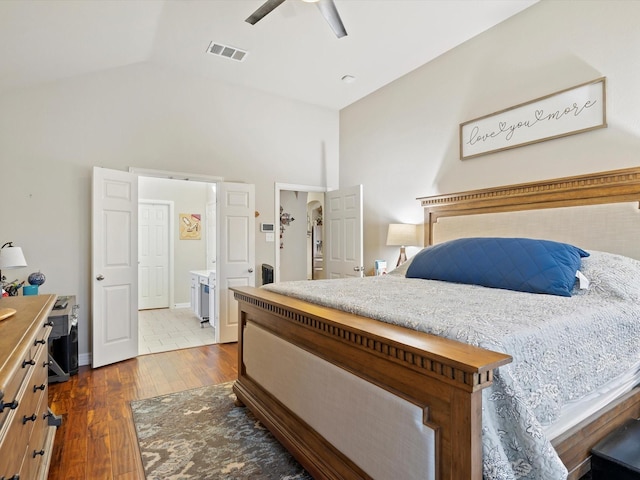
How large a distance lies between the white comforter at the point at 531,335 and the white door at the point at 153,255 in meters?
5.31

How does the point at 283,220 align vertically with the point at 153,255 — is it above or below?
above

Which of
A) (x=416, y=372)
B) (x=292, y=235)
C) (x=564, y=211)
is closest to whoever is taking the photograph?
(x=416, y=372)

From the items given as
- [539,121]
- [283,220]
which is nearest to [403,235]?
[539,121]

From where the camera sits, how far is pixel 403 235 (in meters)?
3.90

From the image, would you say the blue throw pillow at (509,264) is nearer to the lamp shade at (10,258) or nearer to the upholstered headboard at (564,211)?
the upholstered headboard at (564,211)

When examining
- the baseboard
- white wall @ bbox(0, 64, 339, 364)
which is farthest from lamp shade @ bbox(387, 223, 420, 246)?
the baseboard

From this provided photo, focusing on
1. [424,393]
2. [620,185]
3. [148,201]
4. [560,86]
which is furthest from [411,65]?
[148,201]

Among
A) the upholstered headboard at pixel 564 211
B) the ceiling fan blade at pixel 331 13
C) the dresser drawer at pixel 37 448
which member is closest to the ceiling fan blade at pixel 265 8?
the ceiling fan blade at pixel 331 13

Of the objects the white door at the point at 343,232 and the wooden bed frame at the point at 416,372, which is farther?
the white door at the point at 343,232

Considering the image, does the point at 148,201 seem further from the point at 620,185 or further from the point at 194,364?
the point at 620,185

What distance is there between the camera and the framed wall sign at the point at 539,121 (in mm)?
2648

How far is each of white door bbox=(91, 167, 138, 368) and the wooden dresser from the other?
5.56 ft

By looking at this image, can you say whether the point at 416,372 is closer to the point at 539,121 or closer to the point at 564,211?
the point at 564,211

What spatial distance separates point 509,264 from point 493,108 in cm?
188
